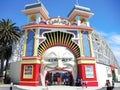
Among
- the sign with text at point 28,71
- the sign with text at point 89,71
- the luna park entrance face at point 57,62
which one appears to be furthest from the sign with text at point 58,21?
the sign with text at point 89,71

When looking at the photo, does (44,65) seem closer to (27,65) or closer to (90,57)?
(27,65)

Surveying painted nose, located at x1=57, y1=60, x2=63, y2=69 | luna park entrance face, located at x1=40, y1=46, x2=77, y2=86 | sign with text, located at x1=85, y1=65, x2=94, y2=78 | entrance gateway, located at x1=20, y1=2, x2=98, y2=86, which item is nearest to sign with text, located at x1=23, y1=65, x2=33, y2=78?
entrance gateway, located at x1=20, y1=2, x2=98, y2=86

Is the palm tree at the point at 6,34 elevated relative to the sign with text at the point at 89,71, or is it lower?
elevated

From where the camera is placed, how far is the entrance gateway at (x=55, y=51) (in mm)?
27969

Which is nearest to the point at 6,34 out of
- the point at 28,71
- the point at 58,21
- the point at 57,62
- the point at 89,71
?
the point at 28,71

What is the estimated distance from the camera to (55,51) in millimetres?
29281

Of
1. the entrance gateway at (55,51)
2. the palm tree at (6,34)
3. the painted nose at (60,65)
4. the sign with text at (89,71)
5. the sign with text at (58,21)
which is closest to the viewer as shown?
the entrance gateway at (55,51)

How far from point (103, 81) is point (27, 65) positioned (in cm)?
1563

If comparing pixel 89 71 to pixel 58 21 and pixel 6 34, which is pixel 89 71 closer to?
pixel 58 21

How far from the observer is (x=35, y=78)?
1069 inches

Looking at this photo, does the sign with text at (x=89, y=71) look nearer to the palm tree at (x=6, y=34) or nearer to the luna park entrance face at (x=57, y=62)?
the luna park entrance face at (x=57, y=62)

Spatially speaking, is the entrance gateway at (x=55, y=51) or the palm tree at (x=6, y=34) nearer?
the entrance gateway at (x=55, y=51)

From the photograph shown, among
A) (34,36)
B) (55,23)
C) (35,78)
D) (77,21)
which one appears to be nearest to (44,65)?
(35,78)

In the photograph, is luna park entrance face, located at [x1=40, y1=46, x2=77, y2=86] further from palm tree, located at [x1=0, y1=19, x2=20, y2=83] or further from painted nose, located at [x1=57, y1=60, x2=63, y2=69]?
palm tree, located at [x1=0, y1=19, x2=20, y2=83]
